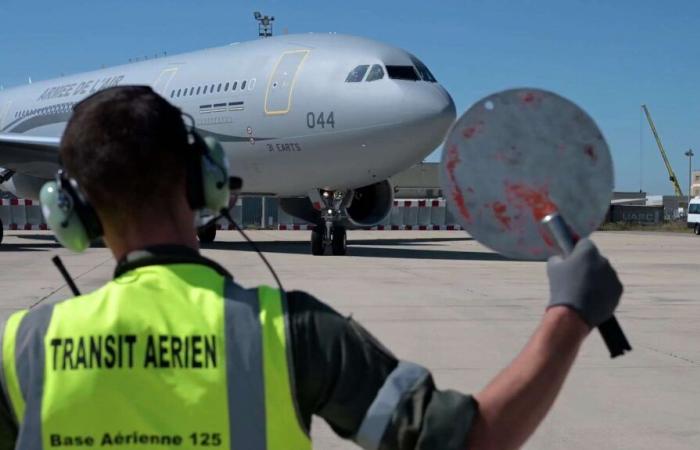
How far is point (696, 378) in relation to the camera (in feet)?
19.1

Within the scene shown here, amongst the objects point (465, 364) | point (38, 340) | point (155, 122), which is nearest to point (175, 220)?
point (155, 122)

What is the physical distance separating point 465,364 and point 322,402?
479 cm

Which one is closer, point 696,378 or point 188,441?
point 188,441

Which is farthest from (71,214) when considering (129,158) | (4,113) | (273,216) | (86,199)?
(273,216)

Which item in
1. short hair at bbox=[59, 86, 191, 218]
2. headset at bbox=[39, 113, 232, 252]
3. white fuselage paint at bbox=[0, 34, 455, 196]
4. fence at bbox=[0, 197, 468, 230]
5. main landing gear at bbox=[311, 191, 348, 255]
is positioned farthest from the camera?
fence at bbox=[0, 197, 468, 230]

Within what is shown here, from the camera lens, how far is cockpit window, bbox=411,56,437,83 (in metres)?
15.9

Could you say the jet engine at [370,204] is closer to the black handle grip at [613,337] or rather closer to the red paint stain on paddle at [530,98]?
the red paint stain on paddle at [530,98]

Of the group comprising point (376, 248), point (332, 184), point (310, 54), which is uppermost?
point (310, 54)

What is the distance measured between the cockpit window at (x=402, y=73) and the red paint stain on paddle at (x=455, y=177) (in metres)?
13.9

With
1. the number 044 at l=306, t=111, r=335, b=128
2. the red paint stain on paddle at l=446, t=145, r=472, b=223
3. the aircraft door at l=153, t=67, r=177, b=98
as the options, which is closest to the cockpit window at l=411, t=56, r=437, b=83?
the number 044 at l=306, t=111, r=335, b=128

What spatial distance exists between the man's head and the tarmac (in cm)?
302

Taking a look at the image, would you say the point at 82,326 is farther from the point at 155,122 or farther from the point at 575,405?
the point at 575,405

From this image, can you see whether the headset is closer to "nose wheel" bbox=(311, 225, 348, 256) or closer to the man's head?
the man's head

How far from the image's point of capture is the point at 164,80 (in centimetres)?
1953
